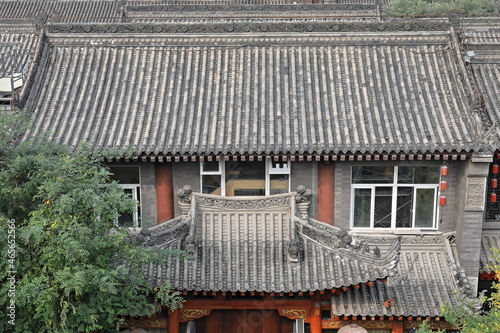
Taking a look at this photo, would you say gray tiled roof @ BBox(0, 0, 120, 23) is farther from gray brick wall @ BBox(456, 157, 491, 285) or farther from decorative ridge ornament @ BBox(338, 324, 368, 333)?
decorative ridge ornament @ BBox(338, 324, 368, 333)

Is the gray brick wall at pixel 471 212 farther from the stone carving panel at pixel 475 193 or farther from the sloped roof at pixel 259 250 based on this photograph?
the sloped roof at pixel 259 250

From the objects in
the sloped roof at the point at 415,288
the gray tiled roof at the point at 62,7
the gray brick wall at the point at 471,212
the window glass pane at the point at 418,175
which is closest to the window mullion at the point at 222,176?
the sloped roof at the point at 415,288

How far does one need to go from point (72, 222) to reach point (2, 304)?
2212mm

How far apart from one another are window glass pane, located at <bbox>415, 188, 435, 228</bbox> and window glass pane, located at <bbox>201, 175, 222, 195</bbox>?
5.85 m

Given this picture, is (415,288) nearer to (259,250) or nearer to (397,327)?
(397,327)

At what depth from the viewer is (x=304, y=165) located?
16.7 meters

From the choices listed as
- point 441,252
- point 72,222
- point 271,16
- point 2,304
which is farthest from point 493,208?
point 271,16

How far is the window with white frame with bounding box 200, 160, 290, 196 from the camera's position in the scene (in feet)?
55.4

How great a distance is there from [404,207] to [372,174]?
1.43 m

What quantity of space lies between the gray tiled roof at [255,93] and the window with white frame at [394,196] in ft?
4.30

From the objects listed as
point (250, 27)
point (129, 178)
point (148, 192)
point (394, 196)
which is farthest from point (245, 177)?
point (250, 27)

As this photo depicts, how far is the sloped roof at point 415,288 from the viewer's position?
15117 millimetres

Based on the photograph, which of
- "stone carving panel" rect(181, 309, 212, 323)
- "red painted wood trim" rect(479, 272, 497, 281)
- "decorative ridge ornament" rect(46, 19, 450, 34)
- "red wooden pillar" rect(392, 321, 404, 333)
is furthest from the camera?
"decorative ridge ornament" rect(46, 19, 450, 34)

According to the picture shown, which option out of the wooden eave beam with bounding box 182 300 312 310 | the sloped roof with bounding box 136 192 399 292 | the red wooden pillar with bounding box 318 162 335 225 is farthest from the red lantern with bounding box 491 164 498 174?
the wooden eave beam with bounding box 182 300 312 310
